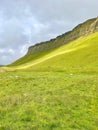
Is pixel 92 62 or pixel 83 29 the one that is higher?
pixel 83 29

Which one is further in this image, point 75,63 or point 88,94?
point 75,63

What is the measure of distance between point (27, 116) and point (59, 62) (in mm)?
62207

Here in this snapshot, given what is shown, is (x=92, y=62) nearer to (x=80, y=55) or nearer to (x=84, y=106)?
(x=80, y=55)

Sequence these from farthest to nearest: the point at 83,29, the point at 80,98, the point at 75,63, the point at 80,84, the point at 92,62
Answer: the point at 83,29
the point at 75,63
the point at 92,62
the point at 80,84
the point at 80,98

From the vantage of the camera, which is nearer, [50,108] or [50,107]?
[50,108]

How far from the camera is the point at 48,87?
2848 cm

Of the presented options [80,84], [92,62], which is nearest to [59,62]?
[92,62]

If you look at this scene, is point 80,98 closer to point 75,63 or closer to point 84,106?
point 84,106

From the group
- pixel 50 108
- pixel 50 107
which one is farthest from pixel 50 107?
pixel 50 108

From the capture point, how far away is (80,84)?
29.4 m

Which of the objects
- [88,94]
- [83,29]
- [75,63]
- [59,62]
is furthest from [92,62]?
[83,29]

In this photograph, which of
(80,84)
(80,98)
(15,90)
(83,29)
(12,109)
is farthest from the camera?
(83,29)

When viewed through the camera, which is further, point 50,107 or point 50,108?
point 50,107

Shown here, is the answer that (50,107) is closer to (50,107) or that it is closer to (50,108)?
(50,107)
